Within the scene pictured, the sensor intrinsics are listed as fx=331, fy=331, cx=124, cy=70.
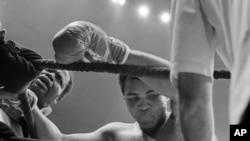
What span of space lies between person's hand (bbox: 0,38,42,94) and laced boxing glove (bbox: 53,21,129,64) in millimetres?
174

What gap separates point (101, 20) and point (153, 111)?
0.66 m

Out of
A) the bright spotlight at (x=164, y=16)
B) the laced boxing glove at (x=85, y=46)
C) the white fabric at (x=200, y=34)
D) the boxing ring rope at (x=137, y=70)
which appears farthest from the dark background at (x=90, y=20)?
the white fabric at (x=200, y=34)

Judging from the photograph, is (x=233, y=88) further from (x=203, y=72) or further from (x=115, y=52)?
(x=115, y=52)

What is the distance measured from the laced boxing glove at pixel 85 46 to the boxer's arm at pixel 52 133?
1.47ft

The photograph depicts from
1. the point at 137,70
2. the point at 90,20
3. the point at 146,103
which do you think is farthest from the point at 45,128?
the point at 137,70

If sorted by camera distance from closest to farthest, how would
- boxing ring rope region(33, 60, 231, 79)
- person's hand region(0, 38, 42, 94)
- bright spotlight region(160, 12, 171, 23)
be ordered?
boxing ring rope region(33, 60, 231, 79), person's hand region(0, 38, 42, 94), bright spotlight region(160, 12, 171, 23)

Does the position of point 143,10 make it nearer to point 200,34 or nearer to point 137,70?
point 137,70

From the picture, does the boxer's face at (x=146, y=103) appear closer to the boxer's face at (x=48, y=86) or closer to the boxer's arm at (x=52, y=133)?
the boxer's arm at (x=52, y=133)

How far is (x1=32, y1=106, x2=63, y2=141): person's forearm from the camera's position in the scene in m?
1.64

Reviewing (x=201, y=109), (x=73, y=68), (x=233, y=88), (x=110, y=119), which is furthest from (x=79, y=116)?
(x=233, y=88)

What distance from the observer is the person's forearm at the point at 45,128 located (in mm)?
1635

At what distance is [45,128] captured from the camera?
→ 66.2 inches

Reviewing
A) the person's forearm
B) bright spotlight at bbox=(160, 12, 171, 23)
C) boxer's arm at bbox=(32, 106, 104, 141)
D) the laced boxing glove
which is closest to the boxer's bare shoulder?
boxer's arm at bbox=(32, 106, 104, 141)

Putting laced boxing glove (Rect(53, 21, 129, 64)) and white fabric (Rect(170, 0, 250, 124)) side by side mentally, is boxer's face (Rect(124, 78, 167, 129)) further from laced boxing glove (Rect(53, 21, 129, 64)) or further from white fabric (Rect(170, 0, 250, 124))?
white fabric (Rect(170, 0, 250, 124))
